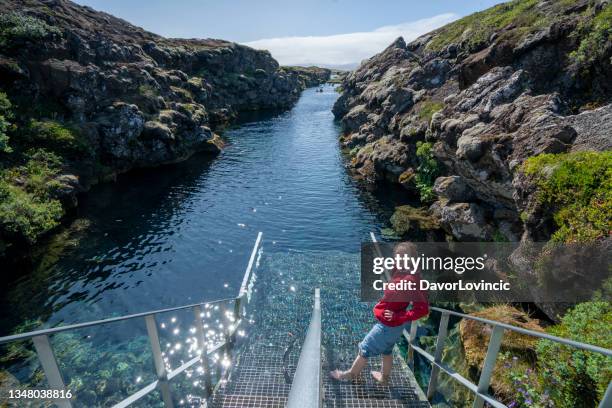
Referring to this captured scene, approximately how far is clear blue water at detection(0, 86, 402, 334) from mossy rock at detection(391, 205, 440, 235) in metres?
1.57

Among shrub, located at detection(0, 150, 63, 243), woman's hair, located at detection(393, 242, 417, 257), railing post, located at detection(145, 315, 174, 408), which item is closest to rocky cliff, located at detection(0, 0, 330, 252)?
shrub, located at detection(0, 150, 63, 243)

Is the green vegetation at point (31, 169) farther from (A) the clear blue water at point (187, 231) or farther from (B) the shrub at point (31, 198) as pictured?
(A) the clear blue water at point (187, 231)

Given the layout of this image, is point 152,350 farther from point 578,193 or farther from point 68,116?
point 68,116

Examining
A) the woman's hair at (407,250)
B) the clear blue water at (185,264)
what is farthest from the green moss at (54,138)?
the woman's hair at (407,250)

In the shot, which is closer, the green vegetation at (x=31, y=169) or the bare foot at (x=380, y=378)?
the bare foot at (x=380, y=378)

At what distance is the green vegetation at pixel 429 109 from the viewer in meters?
32.3

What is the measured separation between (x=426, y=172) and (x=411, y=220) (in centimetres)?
614

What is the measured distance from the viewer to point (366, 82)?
66.2 m

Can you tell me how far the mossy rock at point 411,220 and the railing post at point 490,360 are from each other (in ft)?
63.2

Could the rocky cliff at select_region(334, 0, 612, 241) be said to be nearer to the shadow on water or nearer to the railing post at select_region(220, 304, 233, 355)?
the railing post at select_region(220, 304, 233, 355)

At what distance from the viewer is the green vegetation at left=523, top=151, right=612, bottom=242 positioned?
1012 cm

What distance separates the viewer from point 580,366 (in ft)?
22.1

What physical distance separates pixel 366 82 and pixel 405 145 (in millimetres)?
36390

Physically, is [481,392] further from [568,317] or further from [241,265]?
[241,265]
